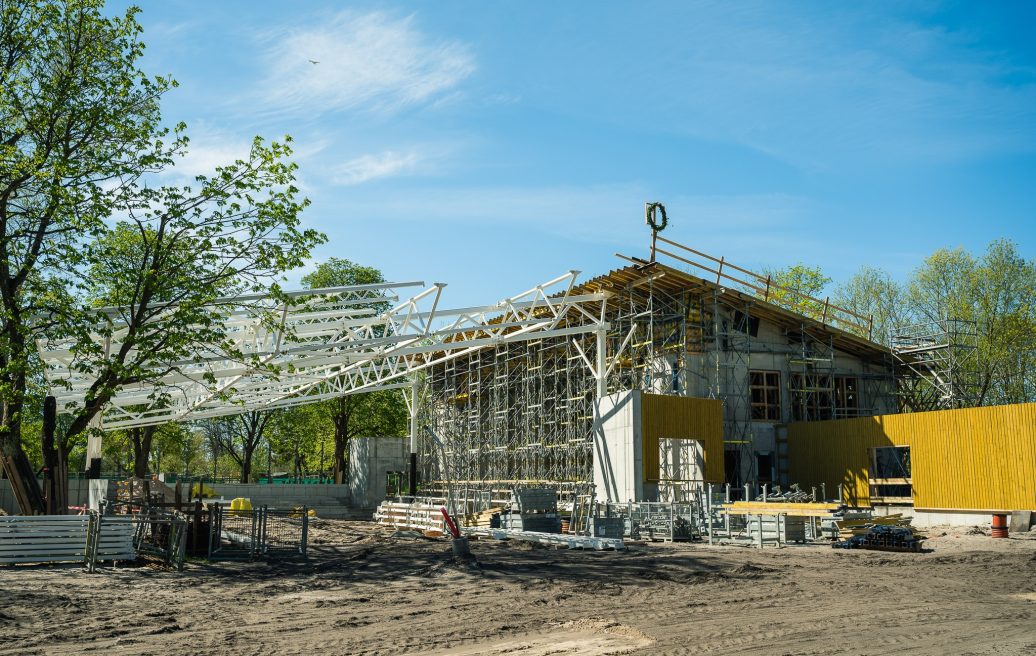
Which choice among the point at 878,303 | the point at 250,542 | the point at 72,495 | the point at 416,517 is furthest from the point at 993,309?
the point at 72,495

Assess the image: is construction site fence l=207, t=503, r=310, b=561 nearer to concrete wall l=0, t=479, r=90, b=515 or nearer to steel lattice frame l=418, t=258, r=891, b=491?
steel lattice frame l=418, t=258, r=891, b=491

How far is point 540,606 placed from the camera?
13.0m

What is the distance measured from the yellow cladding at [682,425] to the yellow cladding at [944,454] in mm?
4285

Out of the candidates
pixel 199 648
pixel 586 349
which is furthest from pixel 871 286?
pixel 199 648

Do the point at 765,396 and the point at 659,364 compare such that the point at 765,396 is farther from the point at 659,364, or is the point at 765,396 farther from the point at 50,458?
the point at 50,458

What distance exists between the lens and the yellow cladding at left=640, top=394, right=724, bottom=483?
30875 mm

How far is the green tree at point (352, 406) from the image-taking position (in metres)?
53.7

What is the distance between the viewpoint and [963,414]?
91.4 feet

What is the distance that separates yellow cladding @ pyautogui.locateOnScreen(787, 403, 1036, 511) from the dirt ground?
292 inches

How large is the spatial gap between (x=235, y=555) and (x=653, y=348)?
19.6 m

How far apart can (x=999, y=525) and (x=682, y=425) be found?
10766 mm

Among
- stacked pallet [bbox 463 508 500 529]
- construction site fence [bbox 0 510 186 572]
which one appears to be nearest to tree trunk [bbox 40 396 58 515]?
construction site fence [bbox 0 510 186 572]

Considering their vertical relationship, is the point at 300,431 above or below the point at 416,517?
above

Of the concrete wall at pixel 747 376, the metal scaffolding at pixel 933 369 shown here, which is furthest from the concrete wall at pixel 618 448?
the metal scaffolding at pixel 933 369
